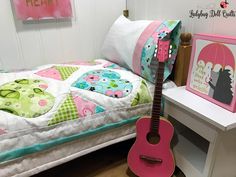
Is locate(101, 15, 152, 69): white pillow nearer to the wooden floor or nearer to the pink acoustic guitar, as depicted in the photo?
Result: the pink acoustic guitar

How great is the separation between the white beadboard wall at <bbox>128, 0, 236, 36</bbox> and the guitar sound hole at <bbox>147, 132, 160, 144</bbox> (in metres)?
0.58

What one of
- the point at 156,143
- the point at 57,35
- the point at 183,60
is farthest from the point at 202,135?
the point at 57,35

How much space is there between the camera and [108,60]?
1470 mm

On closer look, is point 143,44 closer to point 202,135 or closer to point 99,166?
point 202,135

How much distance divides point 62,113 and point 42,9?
0.76 metres

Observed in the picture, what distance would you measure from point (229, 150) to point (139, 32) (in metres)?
0.74

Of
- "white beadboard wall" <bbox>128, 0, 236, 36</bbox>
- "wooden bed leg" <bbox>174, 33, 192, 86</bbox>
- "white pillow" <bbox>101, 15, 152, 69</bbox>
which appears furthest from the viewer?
"white pillow" <bbox>101, 15, 152, 69</bbox>

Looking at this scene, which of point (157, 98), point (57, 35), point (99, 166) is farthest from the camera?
point (57, 35)

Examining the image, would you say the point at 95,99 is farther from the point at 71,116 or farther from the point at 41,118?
the point at 41,118

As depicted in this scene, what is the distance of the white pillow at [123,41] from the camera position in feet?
3.95

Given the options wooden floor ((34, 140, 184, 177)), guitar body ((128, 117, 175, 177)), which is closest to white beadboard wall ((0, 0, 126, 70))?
wooden floor ((34, 140, 184, 177))

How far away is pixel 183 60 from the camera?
1.10 metres

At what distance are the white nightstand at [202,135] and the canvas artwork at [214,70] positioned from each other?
38mm

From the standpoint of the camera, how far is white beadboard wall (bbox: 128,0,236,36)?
3.16 ft
